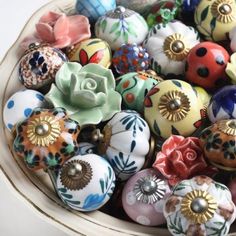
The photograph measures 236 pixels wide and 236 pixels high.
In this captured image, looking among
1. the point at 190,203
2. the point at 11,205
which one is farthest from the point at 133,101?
the point at 11,205

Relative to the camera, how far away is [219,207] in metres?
0.51

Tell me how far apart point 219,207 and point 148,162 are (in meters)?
0.12

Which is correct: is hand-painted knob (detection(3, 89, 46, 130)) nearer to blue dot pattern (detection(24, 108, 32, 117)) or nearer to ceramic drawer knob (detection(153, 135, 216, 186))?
blue dot pattern (detection(24, 108, 32, 117))

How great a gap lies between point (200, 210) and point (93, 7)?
1.12 feet

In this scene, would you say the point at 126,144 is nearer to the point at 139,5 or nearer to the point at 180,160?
the point at 180,160

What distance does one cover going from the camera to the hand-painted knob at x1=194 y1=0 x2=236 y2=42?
26.9 inches

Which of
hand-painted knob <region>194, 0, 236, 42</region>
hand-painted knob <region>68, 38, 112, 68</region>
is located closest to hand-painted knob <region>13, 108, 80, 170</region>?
hand-painted knob <region>68, 38, 112, 68</region>

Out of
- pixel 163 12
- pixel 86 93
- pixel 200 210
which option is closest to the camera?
pixel 200 210

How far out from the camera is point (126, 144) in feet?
1.90

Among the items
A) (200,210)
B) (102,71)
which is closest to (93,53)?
(102,71)

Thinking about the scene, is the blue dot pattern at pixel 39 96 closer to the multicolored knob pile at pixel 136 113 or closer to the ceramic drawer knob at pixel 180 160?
the multicolored knob pile at pixel 136 113

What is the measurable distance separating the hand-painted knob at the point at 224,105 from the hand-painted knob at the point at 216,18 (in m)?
0.12

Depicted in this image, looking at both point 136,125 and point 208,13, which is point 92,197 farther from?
point 208,13

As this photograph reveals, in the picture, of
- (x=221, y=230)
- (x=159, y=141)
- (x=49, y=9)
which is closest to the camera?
(x=221, y=230)
